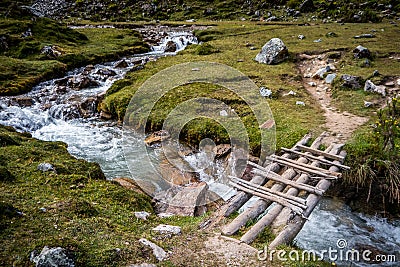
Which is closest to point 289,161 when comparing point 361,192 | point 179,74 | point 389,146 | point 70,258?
point 361,192

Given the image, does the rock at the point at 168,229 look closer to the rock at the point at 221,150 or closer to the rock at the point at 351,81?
the rock at the point at 221,150

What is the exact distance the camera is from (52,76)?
23.4 m

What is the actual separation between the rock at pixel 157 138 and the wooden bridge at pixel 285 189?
527 cm

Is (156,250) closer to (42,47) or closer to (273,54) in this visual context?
(273,54)

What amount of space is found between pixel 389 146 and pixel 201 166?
21.7 feet

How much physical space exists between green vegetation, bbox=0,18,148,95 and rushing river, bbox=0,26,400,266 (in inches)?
40.7

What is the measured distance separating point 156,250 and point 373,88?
43.6 feet

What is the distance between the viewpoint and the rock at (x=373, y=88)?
15.0m

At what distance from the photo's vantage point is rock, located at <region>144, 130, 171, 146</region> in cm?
1466

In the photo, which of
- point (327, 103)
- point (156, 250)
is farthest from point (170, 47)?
point (156, 250)

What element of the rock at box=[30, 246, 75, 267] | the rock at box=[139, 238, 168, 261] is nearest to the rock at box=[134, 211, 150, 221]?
the rock at box=[139, 238, 168, 261]

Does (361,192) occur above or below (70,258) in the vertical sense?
below

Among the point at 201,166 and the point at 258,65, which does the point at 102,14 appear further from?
the point at 201,166

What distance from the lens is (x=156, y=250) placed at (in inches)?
263
